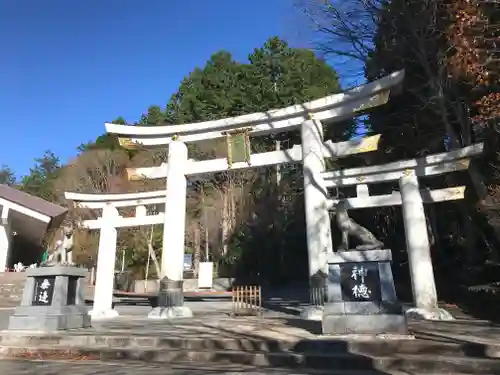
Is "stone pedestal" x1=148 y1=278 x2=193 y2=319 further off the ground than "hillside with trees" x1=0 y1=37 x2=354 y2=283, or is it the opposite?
"hillside with trees" x1=0 y1=37 x2=354 y2=283

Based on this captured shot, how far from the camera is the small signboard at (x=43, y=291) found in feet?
27.2

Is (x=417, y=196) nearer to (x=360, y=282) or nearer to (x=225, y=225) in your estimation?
(x=360, y=282)

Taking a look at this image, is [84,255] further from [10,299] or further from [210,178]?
[210,178]

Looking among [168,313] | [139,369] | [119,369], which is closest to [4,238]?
[168,313]

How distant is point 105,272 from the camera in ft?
39.3

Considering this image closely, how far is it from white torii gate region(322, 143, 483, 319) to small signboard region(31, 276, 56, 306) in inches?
287

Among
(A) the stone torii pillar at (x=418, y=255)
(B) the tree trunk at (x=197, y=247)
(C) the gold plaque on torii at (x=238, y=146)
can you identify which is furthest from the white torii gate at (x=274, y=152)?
(B) the tree trunk at (x=197, y=247)

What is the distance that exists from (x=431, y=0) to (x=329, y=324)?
30.9 feet

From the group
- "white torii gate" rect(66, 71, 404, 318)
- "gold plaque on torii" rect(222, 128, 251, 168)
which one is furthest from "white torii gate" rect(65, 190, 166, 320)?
"gold plaque on torii" rect(222, 128, 251, 168)

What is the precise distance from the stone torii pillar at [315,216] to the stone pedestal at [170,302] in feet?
12.0

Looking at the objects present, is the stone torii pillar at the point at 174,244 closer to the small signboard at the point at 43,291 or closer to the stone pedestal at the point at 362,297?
the small signboard at the point at 43,291

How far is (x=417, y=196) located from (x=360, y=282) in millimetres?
4264

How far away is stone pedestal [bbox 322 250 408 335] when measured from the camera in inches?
243

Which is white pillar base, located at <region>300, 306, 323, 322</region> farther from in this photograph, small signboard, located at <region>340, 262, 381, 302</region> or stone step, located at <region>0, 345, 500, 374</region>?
stone step, located at <region>0, 345, 500, 374</region>
